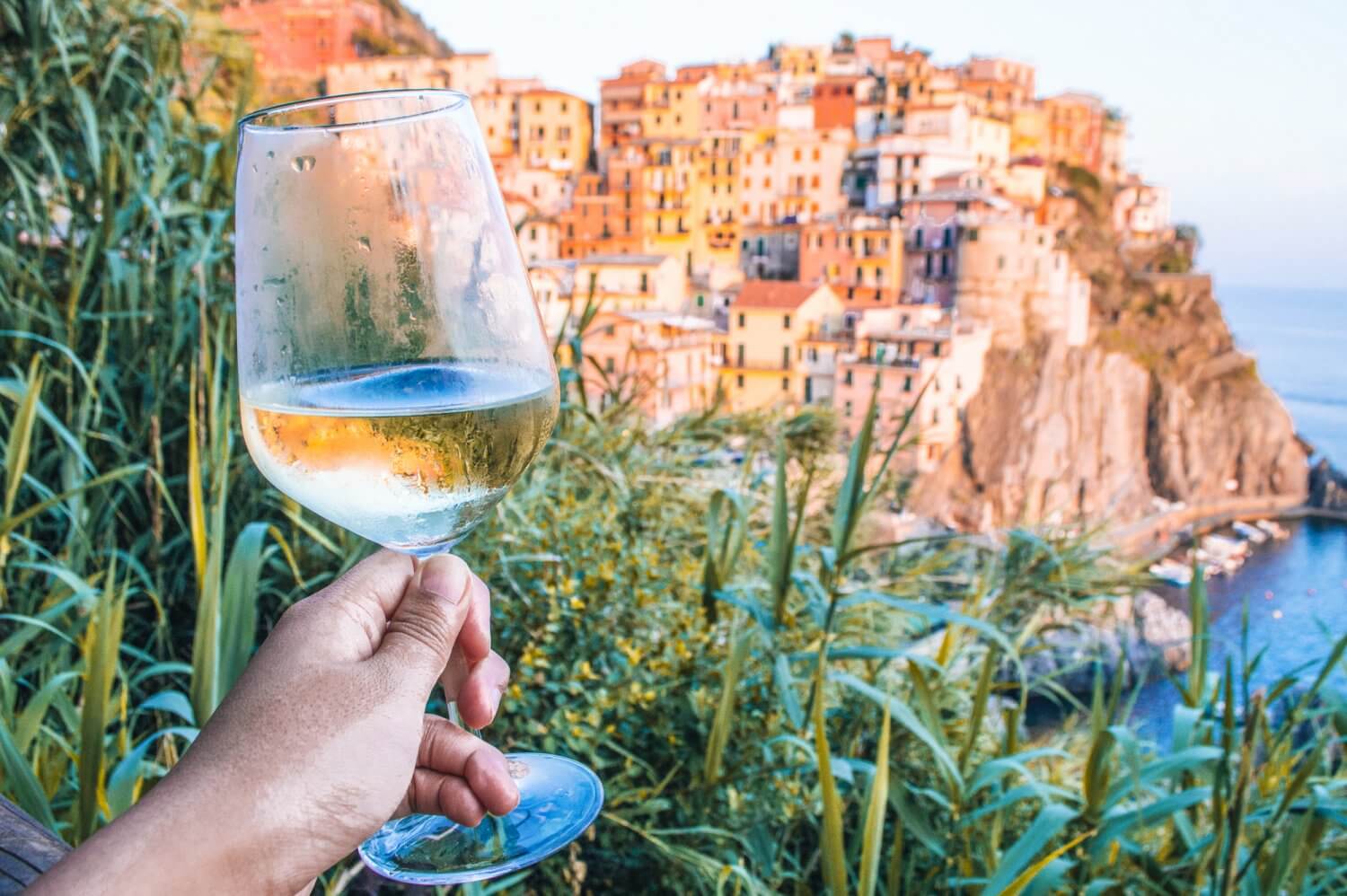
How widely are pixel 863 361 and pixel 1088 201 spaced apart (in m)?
15.4

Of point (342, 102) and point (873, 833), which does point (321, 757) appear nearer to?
point (342, 102)

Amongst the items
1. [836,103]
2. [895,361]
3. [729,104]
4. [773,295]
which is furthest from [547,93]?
[895,361]

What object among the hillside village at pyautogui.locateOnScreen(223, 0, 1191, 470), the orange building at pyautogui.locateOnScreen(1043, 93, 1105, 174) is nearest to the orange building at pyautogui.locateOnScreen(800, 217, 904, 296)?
the hillside village at pyautogui.locateOnScreen(223, 0, 1191, 470)

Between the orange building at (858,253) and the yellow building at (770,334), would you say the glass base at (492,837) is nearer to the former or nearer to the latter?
the yellow building at (770,334)

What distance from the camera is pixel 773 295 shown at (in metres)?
17.9

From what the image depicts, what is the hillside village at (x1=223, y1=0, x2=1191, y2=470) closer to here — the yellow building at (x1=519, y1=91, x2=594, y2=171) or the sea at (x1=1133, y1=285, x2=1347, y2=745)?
the yellow building at (x1=519, y1=91, x2=594, y2=171)

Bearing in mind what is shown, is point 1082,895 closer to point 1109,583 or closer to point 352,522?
point 1109,583

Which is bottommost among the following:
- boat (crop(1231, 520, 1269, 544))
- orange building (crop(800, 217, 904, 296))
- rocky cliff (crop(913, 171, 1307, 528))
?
boat (crop(1231, 520, 1269, 544))

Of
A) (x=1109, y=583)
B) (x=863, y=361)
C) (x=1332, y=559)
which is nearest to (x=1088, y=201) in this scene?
(x=1332, y=559)

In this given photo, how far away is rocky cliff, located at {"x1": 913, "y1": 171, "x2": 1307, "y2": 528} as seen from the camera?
22.1 meters

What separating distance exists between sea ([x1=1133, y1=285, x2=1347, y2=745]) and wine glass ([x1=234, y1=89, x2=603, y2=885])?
684 mm

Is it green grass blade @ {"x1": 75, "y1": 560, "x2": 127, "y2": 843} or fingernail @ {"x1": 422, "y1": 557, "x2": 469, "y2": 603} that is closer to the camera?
fingernail @ {"x1": 422, "y1": 557, "x2": 469, "y2": 603}

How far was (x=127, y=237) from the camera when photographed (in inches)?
56.2

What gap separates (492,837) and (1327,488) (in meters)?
27.1
